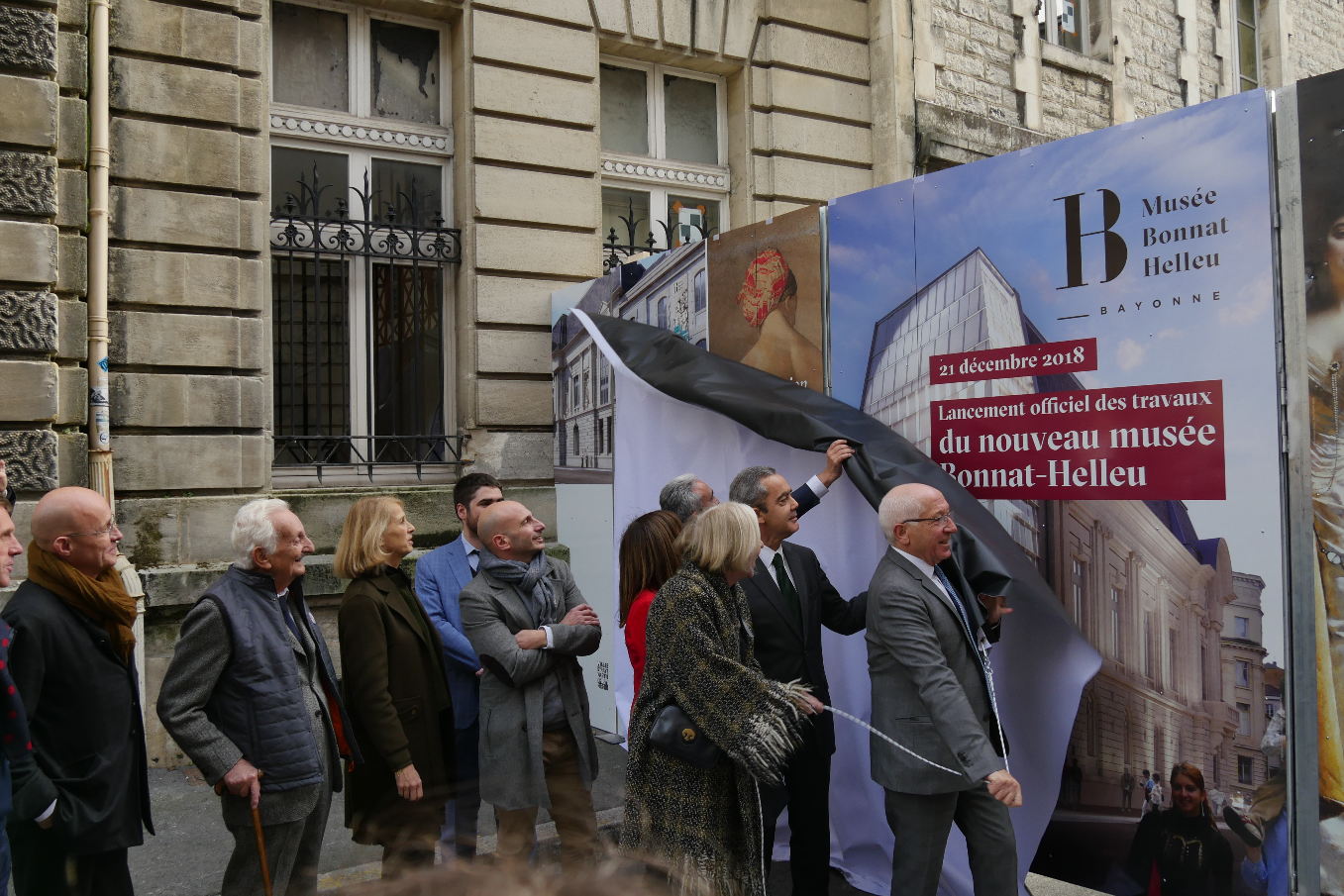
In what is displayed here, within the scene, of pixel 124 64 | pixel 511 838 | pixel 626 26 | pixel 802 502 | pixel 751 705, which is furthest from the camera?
pixel 626 26

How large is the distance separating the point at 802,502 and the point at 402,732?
6.13 feet

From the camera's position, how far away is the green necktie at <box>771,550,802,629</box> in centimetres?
438

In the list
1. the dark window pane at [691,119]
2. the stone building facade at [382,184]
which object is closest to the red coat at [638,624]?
the stone building facade at [382,184]

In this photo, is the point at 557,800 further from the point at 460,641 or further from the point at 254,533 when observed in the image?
the point at 254,533

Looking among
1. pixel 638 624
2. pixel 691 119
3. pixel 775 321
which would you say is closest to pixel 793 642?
pixel 638 624

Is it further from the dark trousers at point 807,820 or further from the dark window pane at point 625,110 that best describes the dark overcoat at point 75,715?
the dark window pane at point 625,110

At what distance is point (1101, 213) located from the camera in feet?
13.8

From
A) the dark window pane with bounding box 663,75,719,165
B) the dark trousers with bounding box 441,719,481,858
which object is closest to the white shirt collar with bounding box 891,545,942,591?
the dark trousers with bounding box 441,719,481,858

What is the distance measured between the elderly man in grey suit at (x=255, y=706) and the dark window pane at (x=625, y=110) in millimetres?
6811

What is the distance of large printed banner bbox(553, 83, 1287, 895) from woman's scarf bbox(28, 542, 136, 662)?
2.70 meters

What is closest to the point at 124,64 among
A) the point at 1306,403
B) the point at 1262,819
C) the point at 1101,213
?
the point at 1101,213

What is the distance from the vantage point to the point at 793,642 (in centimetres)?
430

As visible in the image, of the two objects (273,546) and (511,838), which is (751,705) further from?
(273,546)

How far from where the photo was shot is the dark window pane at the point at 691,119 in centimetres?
1016
